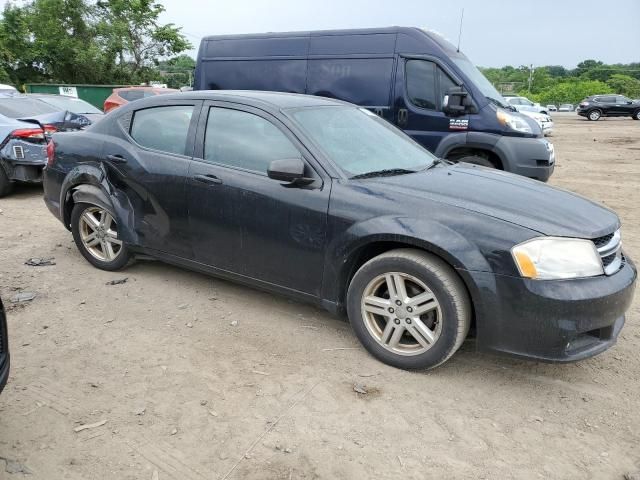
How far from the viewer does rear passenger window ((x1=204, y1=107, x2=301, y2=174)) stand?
3.68 m

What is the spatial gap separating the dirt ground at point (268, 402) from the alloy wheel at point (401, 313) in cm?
20

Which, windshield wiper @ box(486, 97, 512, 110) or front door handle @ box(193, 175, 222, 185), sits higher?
windshield wiper @ box(486, 97, 512, 110)

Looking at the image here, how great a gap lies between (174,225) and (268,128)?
1076 millimetres

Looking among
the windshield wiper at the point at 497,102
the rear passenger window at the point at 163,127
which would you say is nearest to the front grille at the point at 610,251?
the rear passenger window at the point at 163,127

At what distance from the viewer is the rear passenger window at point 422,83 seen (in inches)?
274

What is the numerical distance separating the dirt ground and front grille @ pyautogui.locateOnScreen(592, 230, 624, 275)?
2.30ft

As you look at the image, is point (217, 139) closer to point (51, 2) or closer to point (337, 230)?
point (337, 230)

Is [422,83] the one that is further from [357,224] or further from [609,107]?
[609,107]

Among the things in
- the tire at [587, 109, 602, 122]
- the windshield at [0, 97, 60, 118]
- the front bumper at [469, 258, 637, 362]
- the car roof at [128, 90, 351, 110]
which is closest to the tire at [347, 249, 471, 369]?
the front bumper at [469, 258, 637, 362]

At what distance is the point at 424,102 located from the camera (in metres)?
7.04

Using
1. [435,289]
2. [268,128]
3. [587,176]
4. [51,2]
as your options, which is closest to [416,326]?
[435,289]

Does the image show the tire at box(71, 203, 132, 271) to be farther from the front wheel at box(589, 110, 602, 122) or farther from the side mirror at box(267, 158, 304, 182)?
the front wheel at box(589, 110, 602, 122)

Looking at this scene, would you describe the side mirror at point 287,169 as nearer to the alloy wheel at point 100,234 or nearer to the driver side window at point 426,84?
the alloy wheel at point 100,234

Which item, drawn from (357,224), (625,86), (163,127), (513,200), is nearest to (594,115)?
(513,200)
